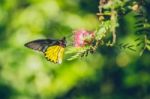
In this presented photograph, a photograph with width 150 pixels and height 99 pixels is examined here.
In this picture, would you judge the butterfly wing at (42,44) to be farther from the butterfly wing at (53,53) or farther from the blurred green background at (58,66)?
the blurred green background at (58,66)

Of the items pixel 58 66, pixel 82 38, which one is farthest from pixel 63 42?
pixel 58 66

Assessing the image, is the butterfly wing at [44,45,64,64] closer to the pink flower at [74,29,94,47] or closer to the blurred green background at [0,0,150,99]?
the pink flower at [74,29,94,47]

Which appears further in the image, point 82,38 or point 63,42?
point 63,42

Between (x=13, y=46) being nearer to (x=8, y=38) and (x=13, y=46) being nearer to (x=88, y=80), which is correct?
(x=8, y=38)

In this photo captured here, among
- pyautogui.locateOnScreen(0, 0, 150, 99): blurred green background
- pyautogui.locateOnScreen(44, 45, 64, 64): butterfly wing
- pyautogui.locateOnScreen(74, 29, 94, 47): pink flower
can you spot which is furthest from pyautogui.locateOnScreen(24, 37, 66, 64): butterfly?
pyautogui.locateOnScreen(0, 0, 150, 99): blurred green background

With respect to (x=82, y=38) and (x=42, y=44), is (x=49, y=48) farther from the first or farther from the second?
(x=82, y=38)
